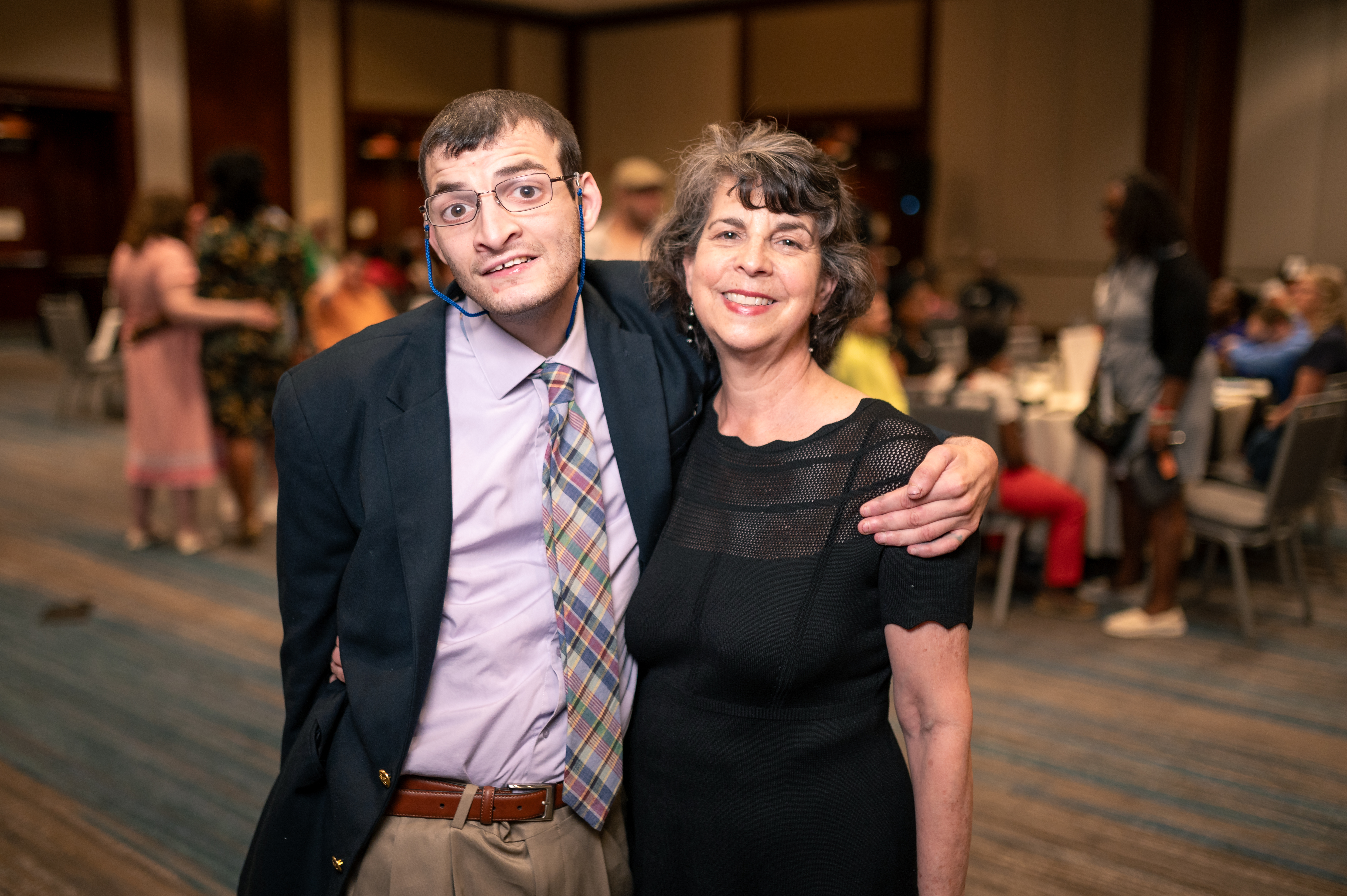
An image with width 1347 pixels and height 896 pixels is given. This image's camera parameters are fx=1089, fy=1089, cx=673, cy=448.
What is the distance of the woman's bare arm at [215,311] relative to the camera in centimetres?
529

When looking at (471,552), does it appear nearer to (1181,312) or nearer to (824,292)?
(824,292)

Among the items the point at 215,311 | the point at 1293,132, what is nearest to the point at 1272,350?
the point at 1293,132

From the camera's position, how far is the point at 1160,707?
387cm

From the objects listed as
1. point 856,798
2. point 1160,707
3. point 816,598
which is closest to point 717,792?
point 856,798

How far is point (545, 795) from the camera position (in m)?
1.52

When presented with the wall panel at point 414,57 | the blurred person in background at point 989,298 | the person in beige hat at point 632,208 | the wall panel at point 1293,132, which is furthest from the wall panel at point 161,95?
the wall panel at point 1293,132

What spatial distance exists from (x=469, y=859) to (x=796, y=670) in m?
0.52

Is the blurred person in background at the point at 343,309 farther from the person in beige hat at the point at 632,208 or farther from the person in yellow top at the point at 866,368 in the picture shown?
the person in yellow top at the point at 866,368

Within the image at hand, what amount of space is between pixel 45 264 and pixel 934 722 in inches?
608

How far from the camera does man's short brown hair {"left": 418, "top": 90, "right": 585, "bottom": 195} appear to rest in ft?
4.77

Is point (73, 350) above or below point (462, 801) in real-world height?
above

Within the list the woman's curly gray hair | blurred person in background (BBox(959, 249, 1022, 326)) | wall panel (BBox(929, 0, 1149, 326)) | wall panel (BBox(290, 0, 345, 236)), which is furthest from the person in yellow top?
wall panel (BBox(290, 0, 345, 236))

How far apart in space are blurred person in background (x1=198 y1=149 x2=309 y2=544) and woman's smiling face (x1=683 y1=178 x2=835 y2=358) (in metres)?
4.30

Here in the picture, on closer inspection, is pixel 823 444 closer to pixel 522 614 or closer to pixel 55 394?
pixel 522 614
